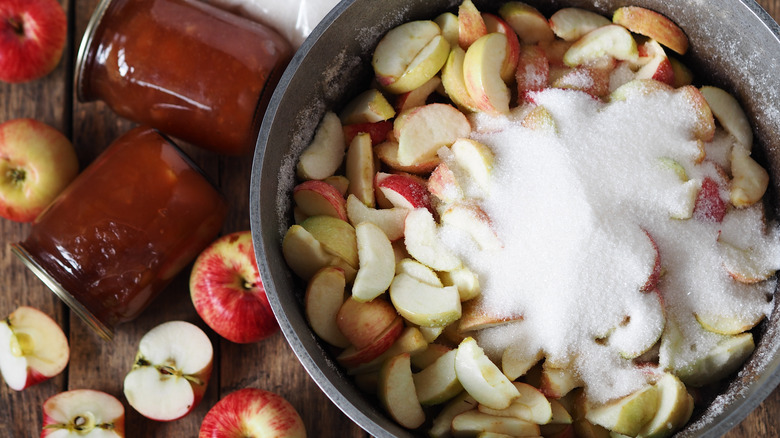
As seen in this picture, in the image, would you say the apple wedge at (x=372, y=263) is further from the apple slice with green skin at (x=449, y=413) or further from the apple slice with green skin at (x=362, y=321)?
the apple slice with green skin at (x=449, y=413)

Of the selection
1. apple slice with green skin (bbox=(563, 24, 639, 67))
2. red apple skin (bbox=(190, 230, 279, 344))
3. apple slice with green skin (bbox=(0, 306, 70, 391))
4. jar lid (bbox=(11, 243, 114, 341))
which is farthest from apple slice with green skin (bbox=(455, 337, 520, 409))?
apple slice with green skin (bbox=(0, 306, 70, 391))

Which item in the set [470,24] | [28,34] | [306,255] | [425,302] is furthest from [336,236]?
[28,34]

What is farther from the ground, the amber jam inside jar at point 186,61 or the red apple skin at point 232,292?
the amber jam inside jar at point 186,61

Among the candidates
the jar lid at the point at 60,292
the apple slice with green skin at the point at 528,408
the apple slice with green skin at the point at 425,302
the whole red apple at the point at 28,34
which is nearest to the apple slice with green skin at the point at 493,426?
the apple slice with green skin at the point at 528,408

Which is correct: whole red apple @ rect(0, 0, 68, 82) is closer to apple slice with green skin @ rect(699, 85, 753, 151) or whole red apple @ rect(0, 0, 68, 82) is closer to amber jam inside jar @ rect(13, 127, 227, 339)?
amber jam inside jar @ rect(13, 127, 227, 339)

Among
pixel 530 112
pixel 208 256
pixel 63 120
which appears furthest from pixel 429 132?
pixel 63 120

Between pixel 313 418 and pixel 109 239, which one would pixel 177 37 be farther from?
pixel 313 418
